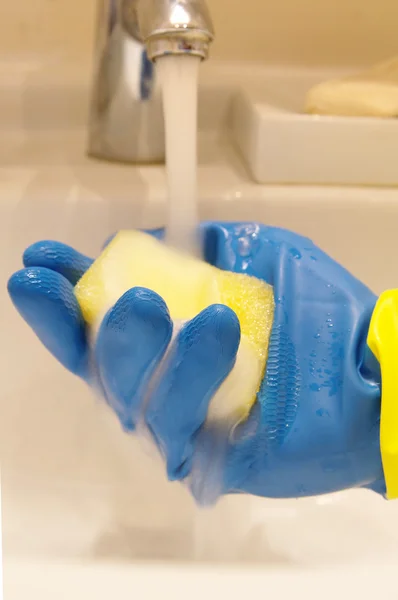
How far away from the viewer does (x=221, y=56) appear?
618 millimetres

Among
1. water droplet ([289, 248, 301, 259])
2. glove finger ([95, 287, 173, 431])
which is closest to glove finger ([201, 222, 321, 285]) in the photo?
water droplet ([289, 248, 301, 259])

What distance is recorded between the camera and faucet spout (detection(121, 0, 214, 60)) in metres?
0.36

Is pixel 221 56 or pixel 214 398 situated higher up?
pixel 221 56

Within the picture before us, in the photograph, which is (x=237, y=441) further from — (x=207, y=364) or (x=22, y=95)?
(x=22, y=95)

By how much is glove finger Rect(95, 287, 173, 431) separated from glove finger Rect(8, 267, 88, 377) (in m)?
0.01

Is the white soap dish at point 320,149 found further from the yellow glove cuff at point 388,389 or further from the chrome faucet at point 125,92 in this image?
the yellow glove cuff at point 388,389

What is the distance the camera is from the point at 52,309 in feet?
0.90

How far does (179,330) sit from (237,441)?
67 millimetres

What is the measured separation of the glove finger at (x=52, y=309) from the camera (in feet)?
0.88

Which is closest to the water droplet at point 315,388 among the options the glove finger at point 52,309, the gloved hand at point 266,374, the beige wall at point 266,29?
the gloved hand at point 266,374

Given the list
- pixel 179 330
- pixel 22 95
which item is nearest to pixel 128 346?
pixel 179 330

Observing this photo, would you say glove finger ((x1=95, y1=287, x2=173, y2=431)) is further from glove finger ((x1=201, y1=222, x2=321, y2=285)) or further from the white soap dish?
the white soap dish

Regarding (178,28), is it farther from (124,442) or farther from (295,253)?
(124,442)

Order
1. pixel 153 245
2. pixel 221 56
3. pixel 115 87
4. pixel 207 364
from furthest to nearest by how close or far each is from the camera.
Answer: pixel 221 56, pixel 115 87, pixel 153 245, pixel 207 364
